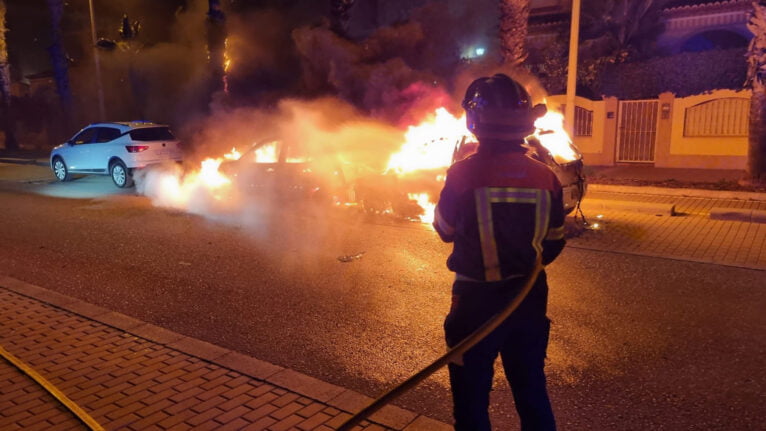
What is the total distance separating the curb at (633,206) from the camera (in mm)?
10133

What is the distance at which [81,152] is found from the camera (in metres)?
16.1

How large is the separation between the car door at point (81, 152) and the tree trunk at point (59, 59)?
536 inches

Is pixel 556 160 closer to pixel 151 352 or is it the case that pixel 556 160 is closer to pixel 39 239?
pixel 151 352

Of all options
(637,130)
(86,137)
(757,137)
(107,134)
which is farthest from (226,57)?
(757,137)

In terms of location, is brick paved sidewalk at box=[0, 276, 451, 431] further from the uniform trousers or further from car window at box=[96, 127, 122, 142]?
car window at box=[96, 127, 122, 142]

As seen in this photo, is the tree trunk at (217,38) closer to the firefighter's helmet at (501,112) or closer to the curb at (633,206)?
the curb at (633,206)

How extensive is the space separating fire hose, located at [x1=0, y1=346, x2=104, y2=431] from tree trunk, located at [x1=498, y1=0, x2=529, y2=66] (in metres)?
14.6

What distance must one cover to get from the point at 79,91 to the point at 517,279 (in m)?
37.1

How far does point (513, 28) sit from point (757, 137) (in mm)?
6744

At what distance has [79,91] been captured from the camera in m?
34.0

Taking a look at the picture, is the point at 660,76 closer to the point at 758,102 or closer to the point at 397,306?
the point at 758,102

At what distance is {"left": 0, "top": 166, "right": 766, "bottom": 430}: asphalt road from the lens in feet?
12.8

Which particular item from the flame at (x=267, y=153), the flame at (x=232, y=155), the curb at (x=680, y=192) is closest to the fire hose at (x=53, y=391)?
the flame at (x=267, y=153)

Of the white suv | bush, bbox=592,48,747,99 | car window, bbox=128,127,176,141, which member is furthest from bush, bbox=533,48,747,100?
the white suv
